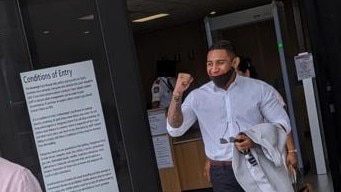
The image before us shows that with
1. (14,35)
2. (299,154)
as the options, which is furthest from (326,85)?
(299,154)

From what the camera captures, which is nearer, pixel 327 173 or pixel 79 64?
pixel 79 64

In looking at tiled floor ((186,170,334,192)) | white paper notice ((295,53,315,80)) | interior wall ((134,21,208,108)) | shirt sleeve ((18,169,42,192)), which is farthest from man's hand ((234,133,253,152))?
interior wall ((134,21,208,108))

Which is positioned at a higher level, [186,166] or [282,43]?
[282,43]

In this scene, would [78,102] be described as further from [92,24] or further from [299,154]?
[299,154]

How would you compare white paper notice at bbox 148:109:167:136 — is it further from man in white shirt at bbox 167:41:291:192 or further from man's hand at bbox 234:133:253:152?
man's hand at bbox 234:133:253:152

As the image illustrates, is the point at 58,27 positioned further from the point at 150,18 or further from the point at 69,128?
the point at 150,18

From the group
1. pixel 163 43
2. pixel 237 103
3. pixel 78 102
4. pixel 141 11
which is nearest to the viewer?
pixel 78 102

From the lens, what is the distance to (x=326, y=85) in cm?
334

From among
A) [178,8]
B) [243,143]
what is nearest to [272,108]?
[243,143]

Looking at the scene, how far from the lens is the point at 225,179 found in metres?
3.80

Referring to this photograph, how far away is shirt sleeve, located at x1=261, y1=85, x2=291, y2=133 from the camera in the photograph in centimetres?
376

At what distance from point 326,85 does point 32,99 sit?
162cm

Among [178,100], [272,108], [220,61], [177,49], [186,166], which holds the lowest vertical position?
[186,166]

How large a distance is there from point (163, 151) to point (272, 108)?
4.35m
